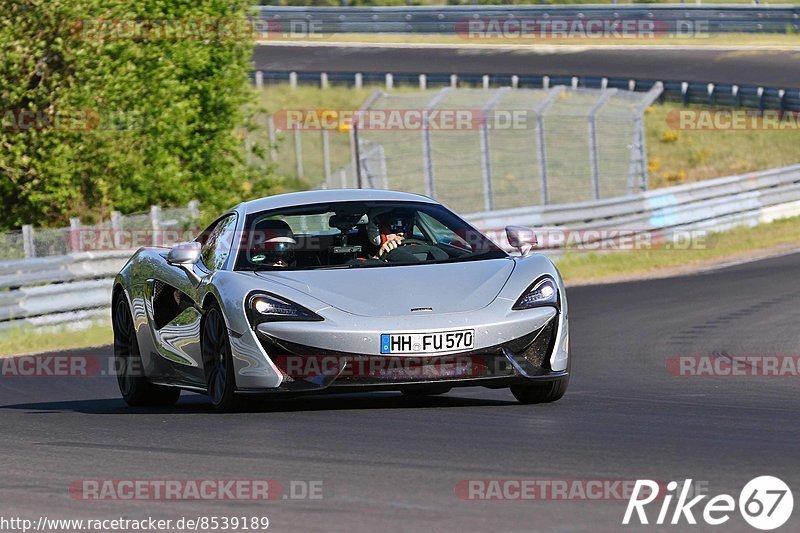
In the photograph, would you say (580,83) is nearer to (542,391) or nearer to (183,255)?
(183,255)

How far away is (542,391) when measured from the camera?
30.2 ft

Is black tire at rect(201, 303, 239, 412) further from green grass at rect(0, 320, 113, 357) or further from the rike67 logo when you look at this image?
green grass at rect(0, 320, 113, 357)

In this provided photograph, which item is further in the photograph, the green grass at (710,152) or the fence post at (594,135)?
the green grass at (710,152)

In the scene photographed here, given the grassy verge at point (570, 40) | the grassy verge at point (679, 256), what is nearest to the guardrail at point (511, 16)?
the grassy verge at point (570, 40)

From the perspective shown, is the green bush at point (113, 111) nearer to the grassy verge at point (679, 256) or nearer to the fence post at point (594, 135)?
the fence post at point (594, 135)

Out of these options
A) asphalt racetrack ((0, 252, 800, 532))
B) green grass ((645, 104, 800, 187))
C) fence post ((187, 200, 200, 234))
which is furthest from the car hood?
green grass ((645, 104, 800, 187))

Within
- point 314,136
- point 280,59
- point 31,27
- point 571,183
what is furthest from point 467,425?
point 280,59

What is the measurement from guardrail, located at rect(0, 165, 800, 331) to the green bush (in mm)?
5601

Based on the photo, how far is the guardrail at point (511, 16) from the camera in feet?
169

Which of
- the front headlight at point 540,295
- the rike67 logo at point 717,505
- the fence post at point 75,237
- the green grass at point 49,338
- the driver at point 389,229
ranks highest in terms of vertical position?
the rike67 logo at point 717,505

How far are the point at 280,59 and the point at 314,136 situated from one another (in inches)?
518

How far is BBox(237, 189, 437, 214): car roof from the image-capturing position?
393 inches

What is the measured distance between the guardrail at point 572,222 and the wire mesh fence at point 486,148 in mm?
1152

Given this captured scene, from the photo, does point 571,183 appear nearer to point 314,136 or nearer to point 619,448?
point 314,136
